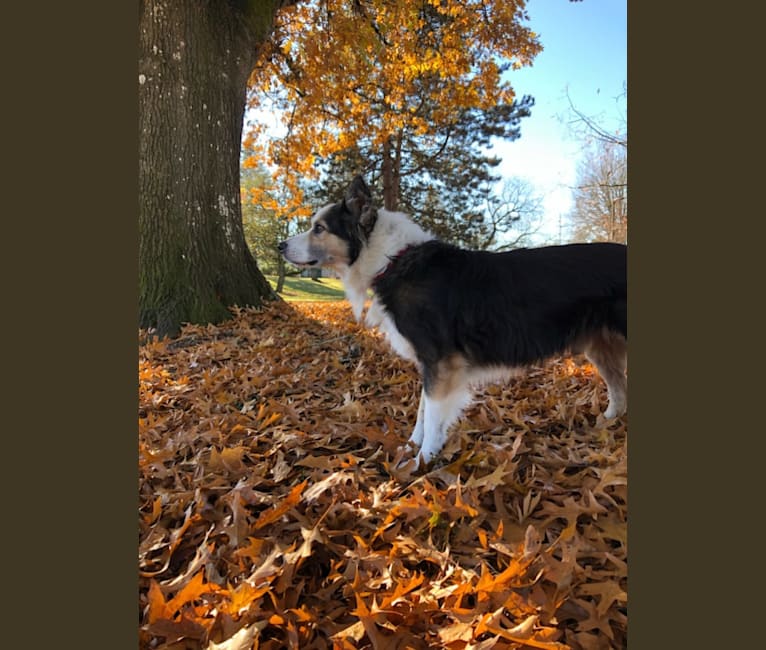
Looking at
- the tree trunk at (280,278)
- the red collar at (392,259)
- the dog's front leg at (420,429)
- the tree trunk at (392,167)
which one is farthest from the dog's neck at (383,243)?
the tree trunk at (392,167)

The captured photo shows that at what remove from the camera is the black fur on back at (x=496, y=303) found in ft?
9.22

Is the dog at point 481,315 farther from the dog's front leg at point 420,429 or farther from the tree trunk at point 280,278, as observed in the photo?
the tree trunk at point 280,278

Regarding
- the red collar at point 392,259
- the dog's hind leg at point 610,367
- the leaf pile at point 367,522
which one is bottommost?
the leaf pile at point 367,522

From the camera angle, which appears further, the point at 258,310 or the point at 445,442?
the point at 258,310

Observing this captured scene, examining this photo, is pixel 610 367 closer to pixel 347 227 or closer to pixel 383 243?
pixel 383 243

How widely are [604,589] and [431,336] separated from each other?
1664 millimetres

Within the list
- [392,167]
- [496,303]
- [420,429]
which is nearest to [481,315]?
[496,303]

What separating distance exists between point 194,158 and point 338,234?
2.02m

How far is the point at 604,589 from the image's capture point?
146 centimetres

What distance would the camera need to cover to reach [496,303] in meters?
2.86

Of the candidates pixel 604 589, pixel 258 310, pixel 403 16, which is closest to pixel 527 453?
pixel 604 589

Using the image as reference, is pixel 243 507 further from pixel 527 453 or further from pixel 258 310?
pixel 258 310

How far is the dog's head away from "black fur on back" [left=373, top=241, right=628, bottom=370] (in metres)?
0.43

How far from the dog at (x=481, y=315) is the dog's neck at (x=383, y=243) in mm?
15
